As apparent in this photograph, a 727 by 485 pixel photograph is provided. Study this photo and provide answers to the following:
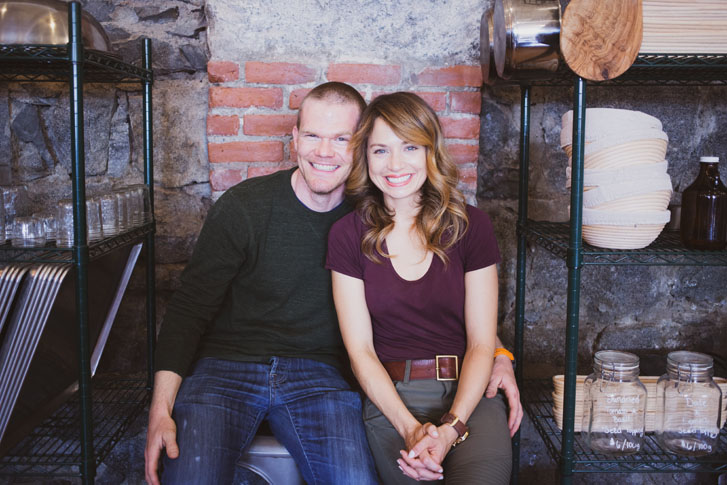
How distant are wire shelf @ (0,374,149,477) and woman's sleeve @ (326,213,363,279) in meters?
0.83

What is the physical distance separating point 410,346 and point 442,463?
32 centimetres

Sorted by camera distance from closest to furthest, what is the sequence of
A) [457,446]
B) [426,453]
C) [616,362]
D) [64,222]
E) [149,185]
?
[426,453] < [457,446] < [64,222] < [616,362] < [149,185]

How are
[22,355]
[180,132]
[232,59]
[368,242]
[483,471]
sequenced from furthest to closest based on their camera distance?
[180,132] < [232,59] < [368,242] < [22,355] < [483,471]

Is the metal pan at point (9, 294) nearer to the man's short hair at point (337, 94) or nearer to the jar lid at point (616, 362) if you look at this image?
the man's short hair at point (337, 94)

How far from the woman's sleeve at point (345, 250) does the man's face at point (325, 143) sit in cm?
13

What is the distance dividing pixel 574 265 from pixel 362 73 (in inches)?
38.2

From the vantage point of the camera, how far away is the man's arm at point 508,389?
1752 millimetres

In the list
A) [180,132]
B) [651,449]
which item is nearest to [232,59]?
[180,132]

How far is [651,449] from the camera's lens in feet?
6.17

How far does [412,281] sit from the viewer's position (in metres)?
1.77

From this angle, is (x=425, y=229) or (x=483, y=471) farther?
(x=425, y=229)

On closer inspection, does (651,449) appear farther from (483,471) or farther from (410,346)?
(410,346)

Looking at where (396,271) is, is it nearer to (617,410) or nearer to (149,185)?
(617,410)

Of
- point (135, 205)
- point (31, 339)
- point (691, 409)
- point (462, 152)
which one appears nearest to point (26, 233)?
point (31, 339)
